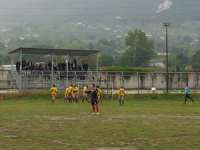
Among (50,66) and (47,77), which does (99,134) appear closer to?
(47,77)

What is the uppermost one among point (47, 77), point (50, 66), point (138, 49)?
point (138, 49)

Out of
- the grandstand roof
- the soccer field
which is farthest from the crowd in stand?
the soccer field

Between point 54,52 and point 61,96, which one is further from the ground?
point 54,52

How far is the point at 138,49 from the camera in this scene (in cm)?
14638

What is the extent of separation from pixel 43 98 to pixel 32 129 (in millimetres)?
26667

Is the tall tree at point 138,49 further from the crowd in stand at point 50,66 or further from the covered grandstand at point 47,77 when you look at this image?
the covered grandstand at point 47,77

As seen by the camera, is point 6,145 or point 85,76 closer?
point 6,145

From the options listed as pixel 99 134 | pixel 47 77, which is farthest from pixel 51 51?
pixel 99 134

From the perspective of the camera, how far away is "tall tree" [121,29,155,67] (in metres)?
141

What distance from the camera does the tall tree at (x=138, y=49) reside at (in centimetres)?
14111

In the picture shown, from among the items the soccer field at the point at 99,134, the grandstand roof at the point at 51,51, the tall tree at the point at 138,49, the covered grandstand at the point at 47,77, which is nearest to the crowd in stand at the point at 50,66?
the covered grandstand at the point at 47,77

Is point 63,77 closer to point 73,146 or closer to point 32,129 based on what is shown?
point 32,129

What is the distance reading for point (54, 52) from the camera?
4859 centimetres

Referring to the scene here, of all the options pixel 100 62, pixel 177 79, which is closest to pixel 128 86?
pixel 177 79
